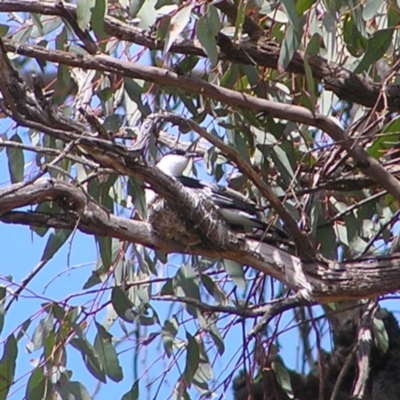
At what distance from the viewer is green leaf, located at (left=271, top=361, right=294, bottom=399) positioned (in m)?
Result: 3.17

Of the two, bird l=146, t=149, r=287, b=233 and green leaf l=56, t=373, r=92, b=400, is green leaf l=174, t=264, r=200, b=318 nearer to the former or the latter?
bird l=146, t=149, r=287, b=233

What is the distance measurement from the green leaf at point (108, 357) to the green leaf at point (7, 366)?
222mm

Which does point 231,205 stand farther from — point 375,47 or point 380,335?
point 380,335

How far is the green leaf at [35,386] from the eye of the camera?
2.74 meters

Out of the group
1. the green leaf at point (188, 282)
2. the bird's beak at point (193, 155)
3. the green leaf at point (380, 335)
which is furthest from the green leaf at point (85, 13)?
the green leaf at point (380, 335)

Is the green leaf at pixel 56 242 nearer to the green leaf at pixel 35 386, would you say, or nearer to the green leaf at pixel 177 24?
the green leaf at pixel 35 386

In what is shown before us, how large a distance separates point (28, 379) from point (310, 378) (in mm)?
1142

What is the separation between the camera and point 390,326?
3576 millimetres

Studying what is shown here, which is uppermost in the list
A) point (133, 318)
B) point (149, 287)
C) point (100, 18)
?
point (100, 18)

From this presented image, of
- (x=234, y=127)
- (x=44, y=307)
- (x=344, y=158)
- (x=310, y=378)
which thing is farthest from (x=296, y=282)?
(x=310, y=378)

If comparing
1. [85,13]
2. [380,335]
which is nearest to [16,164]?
[85,13]

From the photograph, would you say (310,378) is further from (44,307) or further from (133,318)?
(44,307)

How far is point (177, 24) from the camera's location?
8.09ft

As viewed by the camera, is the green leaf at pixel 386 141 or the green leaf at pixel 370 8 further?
the green leaf at pixel 386 141
